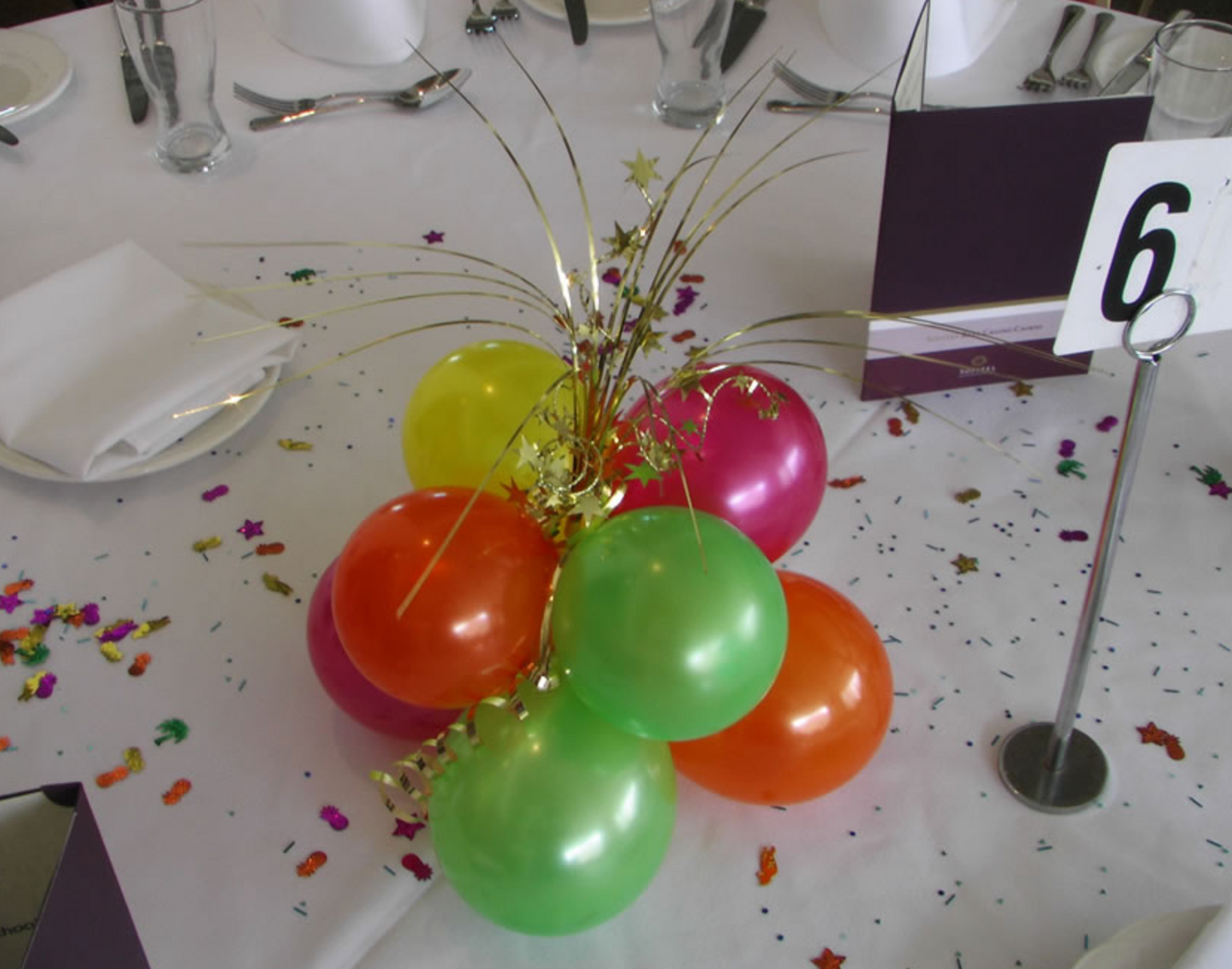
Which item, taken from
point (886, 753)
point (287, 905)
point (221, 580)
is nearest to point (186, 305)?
point (221, 580)

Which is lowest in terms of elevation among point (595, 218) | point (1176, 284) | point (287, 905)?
point (287, 905)

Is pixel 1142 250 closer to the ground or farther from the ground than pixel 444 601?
farther from the ground

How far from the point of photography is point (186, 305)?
3.75 ft

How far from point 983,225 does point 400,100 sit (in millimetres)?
780

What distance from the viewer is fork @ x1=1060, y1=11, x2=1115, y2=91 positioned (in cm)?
129

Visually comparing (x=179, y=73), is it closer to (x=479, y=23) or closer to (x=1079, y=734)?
(x=479, y=23)

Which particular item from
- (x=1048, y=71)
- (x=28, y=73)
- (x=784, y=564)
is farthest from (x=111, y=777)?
(x=1048, y=71)

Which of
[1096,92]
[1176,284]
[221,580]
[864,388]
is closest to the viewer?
[1176,284]

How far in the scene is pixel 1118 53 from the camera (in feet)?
4.31

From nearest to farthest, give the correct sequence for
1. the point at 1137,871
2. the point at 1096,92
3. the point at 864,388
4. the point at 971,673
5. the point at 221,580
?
the point at 1137,871, the point at 971,673, the point at 221,580, the point at 864,388, the point at 1096,92

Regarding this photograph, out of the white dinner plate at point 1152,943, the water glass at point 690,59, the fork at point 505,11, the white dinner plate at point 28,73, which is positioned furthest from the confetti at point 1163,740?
the white dinner plate at point 28,73

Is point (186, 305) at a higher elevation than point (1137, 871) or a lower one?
higher

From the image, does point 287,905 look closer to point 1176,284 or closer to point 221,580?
point 221,580

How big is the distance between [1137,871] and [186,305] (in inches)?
36.7
